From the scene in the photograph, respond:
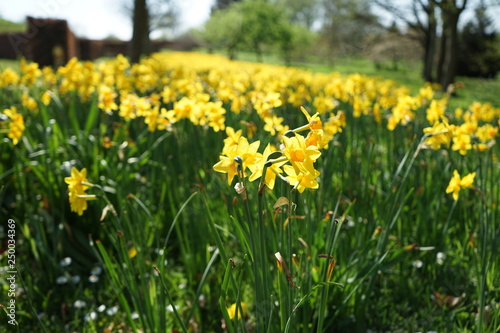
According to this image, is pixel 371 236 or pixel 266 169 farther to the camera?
pixel 371 236

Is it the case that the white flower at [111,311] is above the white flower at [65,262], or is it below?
below

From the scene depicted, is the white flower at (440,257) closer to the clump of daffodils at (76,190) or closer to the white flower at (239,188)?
the white flower at (239,188)

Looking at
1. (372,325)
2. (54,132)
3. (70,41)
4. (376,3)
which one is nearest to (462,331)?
(372,325)

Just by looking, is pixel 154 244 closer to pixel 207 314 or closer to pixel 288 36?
pixel 207 314

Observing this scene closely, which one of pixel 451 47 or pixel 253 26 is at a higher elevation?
pixel 253 26

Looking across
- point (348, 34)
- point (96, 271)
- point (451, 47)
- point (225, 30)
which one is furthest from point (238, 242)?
point (348, 34)

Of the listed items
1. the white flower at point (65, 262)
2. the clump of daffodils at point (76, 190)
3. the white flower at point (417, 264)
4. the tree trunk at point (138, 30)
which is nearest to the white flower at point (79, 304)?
the white flower at point (65, 262)

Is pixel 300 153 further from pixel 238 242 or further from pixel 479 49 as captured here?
pixel 479 49

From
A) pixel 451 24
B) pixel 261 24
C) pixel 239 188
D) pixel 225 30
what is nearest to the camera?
pixel 239 188

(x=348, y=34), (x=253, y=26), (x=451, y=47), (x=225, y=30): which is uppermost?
(x=348, y=34)

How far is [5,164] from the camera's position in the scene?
8.41 feet

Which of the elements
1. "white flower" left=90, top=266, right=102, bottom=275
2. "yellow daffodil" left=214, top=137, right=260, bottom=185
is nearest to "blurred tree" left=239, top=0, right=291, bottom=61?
"white flower" left=90, top=266, right=102, bottom=275

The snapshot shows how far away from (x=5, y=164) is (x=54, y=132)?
1.53ft

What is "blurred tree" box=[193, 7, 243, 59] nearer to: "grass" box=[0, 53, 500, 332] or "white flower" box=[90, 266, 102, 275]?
"grass" box=[0, 53, 500, 332]
